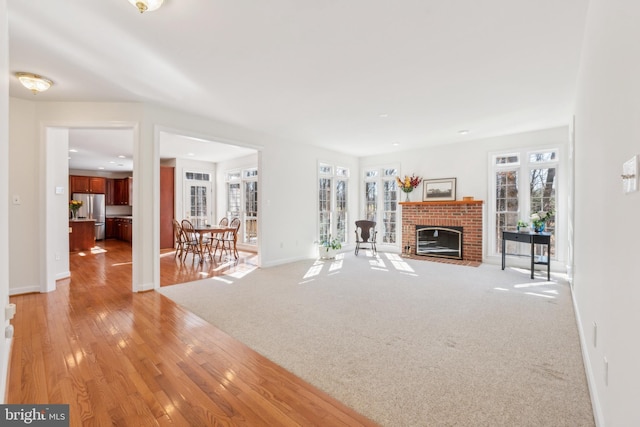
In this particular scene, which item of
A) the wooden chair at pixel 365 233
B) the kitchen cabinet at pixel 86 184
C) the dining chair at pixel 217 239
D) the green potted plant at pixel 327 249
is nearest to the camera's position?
the green potted plant at pixel 327 249

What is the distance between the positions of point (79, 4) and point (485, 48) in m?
3.29

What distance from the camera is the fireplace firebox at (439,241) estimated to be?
6.37 meters

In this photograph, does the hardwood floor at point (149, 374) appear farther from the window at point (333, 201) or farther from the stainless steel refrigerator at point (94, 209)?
the stainless steel refrigerator at point (94, 209)

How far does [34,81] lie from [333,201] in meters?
5.67

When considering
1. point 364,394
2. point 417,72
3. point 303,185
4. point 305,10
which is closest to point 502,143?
point 417,72

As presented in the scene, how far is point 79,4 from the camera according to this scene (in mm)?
2072

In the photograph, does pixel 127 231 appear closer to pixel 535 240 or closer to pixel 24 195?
pixel 24 195

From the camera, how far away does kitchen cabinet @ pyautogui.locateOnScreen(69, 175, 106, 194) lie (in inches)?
369

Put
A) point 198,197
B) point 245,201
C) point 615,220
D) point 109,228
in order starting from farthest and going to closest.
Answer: point 109,228 < point 198,197 < point 245,201 < point 615,220

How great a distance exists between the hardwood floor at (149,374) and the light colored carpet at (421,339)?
0.20 meters

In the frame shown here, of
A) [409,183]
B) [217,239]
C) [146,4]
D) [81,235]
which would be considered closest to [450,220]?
[409,183]

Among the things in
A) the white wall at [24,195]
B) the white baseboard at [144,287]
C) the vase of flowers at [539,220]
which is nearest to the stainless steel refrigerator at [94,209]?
the white wall at [24,195]

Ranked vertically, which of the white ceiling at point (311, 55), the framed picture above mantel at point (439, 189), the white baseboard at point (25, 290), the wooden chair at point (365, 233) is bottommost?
the white baseboard at point (25, 290)

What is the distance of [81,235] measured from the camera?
302 inches
